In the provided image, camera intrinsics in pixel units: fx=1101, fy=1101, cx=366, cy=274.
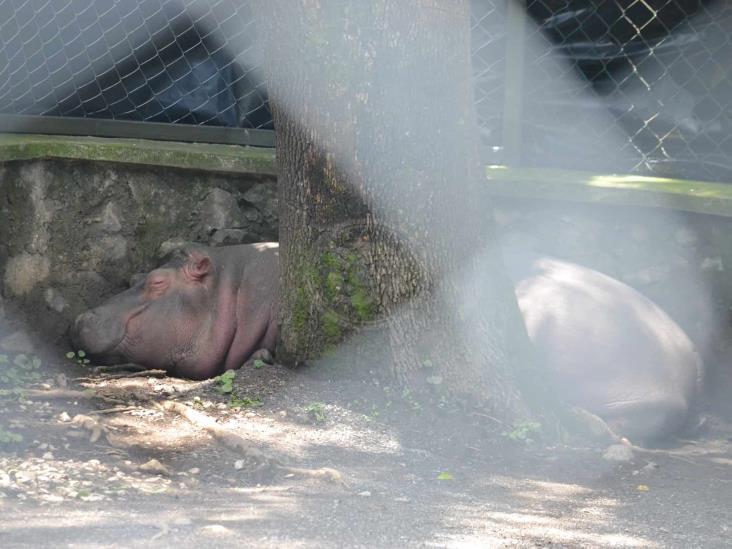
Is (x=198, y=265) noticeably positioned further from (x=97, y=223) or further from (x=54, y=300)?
(x=54, y=300)

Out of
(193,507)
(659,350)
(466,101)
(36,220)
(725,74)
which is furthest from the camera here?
(36,220)

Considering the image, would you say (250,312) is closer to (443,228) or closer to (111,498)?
(443,228)

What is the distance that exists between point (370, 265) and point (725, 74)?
225 centimetres

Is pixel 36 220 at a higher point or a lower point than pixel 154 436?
higher

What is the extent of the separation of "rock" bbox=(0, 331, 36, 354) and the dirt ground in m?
0.64

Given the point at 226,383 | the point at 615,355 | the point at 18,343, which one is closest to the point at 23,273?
the point at 18,343

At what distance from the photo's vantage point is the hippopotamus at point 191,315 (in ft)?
18.6

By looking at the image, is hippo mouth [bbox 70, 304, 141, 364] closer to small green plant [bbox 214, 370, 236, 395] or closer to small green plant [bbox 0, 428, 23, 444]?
small green plant [bbox 214, 370, 236, 395]

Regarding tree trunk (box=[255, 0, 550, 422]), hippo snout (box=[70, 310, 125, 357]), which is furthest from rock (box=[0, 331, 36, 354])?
tree trunk (box=[255, 0, 550, 422])

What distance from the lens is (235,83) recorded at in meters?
6.16

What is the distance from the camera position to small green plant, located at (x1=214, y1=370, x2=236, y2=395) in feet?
15.2

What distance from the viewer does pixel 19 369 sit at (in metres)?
5.26

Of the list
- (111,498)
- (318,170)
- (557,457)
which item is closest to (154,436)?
(111,498)

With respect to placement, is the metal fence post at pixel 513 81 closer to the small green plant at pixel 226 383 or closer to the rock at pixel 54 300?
the small green plant at pixel 226 383
